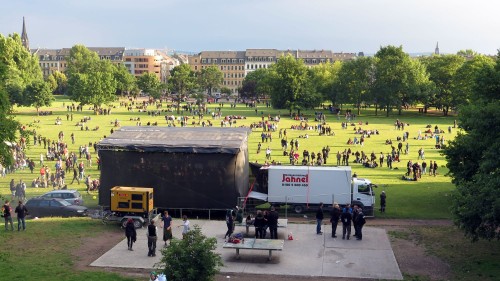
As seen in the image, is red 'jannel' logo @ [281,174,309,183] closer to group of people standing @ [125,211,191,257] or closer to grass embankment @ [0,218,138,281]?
group of people standing @ [125,211,191,257]

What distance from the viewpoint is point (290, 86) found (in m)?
91.9

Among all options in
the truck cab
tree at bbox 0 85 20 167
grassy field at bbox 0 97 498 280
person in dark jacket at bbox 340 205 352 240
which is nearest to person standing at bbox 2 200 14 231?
grassy field at bbox 0 97 498 280

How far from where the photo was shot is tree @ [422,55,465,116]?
88.8 m

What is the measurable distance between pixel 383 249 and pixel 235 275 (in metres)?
6.17

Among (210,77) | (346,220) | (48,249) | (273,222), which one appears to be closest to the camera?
(48,249)

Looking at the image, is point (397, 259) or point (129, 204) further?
point (129, 204)

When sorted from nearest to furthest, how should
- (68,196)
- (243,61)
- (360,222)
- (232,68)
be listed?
1. (360,222)
2. (68,196)
3. (243,61)
4. (232,68)

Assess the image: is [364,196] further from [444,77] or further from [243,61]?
[243,61]

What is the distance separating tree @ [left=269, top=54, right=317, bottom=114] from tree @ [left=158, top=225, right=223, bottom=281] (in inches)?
3055

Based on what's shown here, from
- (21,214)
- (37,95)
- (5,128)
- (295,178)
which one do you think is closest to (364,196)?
(295,178)

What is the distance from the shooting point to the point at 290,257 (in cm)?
1931

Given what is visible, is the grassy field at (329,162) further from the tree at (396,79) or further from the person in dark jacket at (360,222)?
the tree at (396,79)

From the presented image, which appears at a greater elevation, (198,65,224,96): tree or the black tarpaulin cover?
(198,65,224,96): tree

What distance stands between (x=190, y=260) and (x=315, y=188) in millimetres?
14121
